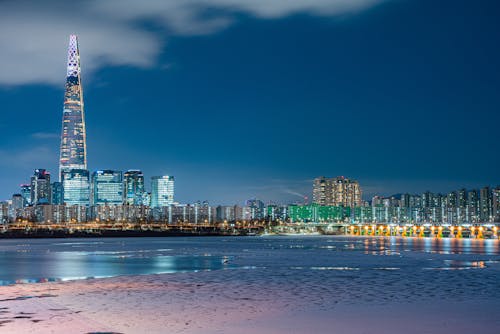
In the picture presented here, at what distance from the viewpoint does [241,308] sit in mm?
20297

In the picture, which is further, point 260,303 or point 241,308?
point 260,303

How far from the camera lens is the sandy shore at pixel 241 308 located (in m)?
16.6

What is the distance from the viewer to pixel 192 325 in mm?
16984

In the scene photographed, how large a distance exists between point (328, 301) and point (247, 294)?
12.1ft

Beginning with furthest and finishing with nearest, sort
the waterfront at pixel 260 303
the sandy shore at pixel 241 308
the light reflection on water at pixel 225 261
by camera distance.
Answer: the light reflection on water at pixel 225 261 → the waterfront at pixel 260 303 → the sandy shore at pixel 241 308

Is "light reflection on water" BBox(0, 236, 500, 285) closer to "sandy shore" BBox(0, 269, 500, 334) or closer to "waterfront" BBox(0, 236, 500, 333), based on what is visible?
"waterfront" BBox(0, 236, 500, 333)

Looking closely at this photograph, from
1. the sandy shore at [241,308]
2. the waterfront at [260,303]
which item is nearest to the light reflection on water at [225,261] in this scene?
the waterfront at [260,303]

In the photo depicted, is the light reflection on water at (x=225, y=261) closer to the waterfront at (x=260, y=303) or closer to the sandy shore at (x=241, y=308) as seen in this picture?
the waterfront at (x=260, y=303)

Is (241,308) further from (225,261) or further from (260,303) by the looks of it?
(225,261)

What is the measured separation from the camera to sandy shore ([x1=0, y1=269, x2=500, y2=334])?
16.6 meters

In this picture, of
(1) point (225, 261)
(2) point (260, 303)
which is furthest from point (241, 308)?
(1) point (225, 261)

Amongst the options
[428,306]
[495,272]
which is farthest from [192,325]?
[495,272]

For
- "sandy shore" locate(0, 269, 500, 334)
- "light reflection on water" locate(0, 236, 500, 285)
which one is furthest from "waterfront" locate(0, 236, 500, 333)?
"light reflection on water" locate(0, 236, 500, 285)

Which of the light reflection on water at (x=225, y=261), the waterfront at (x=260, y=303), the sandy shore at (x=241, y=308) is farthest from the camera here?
the light reflection on water at (x=225, y=261)
